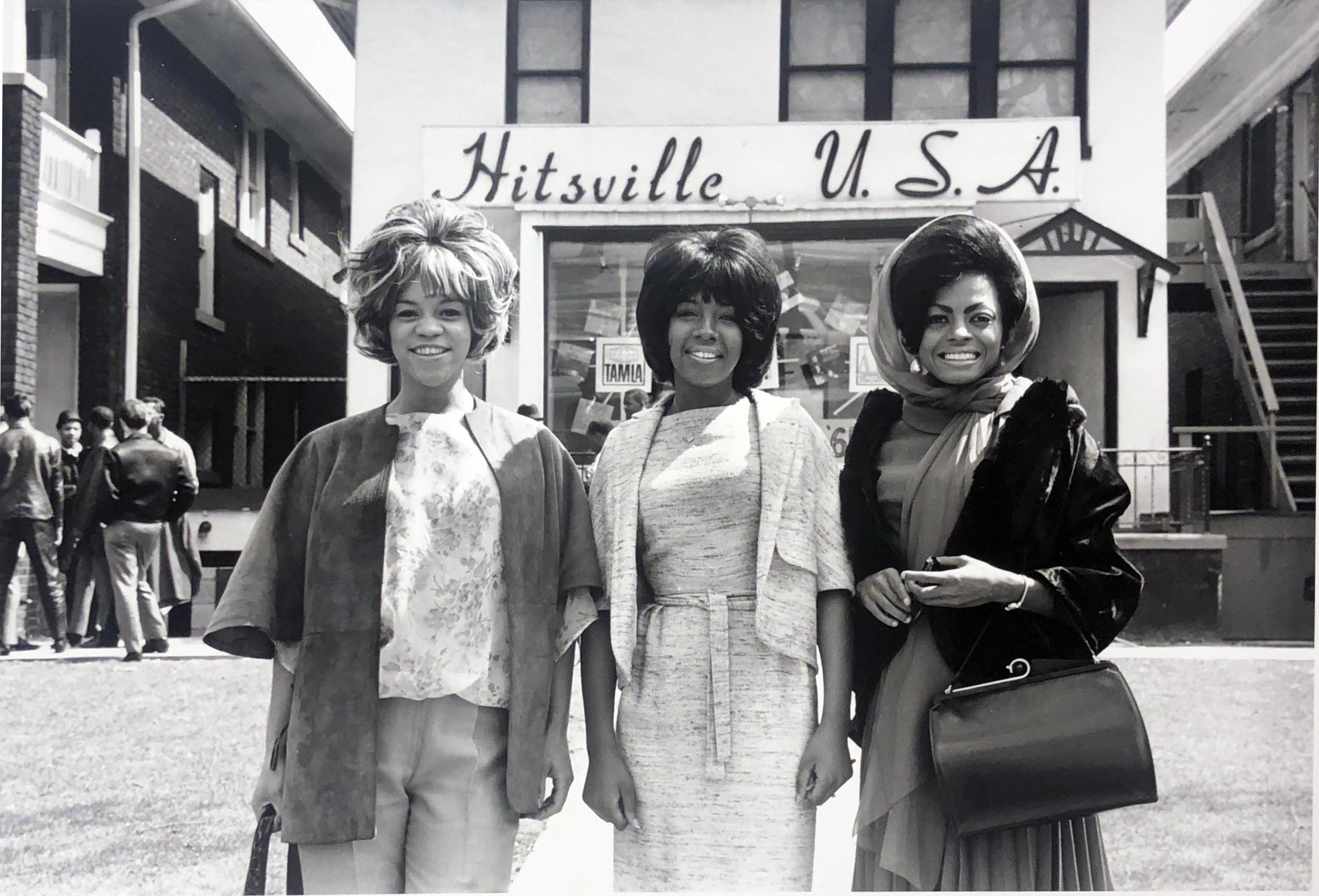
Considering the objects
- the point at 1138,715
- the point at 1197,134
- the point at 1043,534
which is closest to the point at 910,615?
the point at 1043,534

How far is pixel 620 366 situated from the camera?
4.02m

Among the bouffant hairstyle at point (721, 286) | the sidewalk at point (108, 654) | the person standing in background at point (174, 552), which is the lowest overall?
the sidewalk at point (108, 654)

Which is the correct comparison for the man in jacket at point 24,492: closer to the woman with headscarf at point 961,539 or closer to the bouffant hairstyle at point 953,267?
the woman with headscarf at point 961,539

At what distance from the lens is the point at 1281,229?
139 inches

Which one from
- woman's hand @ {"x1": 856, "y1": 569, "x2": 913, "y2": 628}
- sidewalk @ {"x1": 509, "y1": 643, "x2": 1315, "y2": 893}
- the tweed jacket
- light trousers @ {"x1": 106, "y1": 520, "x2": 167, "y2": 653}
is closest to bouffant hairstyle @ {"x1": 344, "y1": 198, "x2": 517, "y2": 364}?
the tweed jacket

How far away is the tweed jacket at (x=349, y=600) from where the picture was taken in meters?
1.93

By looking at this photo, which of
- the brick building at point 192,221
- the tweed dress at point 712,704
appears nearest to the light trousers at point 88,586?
the brick building at point 192,221

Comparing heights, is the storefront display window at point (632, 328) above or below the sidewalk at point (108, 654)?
above

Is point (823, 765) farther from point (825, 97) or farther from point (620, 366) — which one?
point (825, 97)

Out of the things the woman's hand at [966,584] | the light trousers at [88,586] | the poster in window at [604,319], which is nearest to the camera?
the woman's hand at [966,584]

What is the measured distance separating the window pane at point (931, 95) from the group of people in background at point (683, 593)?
2035mm

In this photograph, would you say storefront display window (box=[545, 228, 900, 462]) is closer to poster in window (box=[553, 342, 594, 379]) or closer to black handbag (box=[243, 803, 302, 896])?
poster in window (box=[553, 342, 594, 379])

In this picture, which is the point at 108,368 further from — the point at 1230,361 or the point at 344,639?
the point at 1230,361

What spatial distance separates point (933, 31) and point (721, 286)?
7.37ft
